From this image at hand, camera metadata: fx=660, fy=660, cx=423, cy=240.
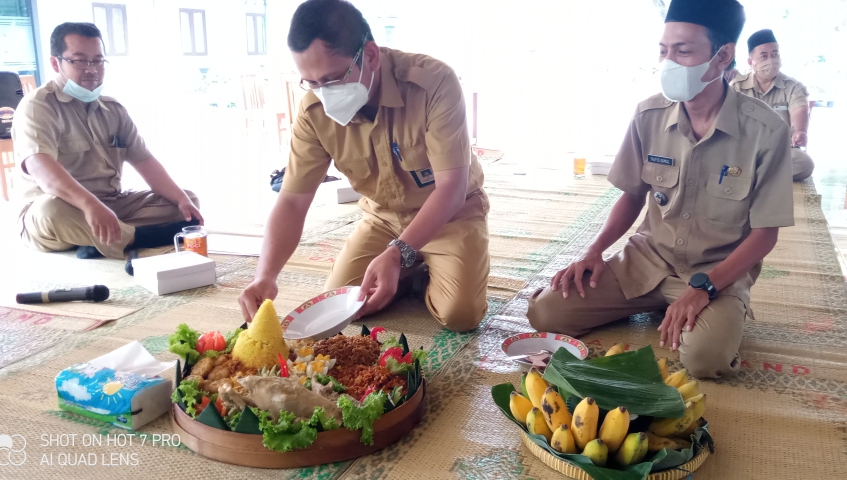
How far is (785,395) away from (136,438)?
5.24 feet

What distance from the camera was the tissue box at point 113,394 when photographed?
150 cm

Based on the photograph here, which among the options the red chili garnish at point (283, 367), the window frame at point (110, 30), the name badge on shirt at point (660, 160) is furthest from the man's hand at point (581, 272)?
the window frame at point (110, 30)

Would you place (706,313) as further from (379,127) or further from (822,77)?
(822,77)

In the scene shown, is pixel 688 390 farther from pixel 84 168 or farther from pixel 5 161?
pixel 5 161

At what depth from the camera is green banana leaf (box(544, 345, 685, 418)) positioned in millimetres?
1283

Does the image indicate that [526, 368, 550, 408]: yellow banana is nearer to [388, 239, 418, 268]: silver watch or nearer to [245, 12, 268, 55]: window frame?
[388, 239, 418, 268]: silver watch

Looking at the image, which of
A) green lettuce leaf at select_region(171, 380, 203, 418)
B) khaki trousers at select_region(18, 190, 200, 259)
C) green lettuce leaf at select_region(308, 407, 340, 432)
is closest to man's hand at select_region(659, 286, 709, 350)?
green lettuce leaf at select_region(308, 407, 340, 432)

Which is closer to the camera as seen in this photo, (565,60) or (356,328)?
(356,328)

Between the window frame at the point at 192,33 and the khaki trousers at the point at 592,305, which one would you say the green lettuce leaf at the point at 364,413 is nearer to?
the khaki trousers at the point at 592,305

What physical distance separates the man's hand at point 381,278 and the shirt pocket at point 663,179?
2.75 feet

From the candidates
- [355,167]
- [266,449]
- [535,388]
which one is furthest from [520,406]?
[355,167]

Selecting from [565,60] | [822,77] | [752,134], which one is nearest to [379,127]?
[752,134]

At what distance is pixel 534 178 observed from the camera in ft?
16.7

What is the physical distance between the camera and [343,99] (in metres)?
1.86
